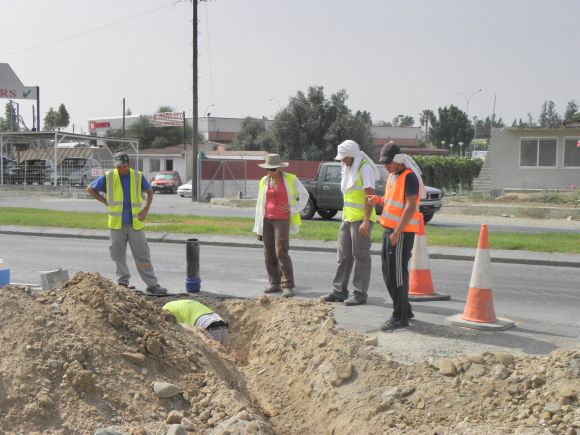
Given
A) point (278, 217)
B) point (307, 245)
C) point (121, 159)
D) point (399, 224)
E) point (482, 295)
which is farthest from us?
point (307, 245)

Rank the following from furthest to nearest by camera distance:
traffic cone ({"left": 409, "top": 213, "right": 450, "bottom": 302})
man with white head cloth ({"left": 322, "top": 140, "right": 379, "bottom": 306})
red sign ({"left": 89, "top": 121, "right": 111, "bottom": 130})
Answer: red sign ({"left": 89, "top": 121, "right": 111, "bottom": 130}) → traffic cone ({"left": 409, "top": 213, "right": 450, "bottom": 302}) → man with white head cloth ({"left": 322, "top": 140, "right": 379, "bottom": 306})

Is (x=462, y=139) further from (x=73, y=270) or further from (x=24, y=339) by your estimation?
(x=24, y=339)

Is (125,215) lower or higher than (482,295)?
higher

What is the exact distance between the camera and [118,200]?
877 centimetres

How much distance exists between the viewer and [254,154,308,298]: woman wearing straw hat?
895cm

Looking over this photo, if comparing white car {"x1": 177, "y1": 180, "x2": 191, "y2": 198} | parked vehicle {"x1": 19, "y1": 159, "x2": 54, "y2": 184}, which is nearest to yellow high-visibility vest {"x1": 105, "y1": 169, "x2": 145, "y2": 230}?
white car {"x1": 177, "y1": 180, "x2": 191, "y2": 198}

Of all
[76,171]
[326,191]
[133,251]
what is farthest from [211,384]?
[76,171]

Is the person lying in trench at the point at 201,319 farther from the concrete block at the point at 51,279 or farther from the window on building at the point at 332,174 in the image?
A: the window on building at the point at 332,174

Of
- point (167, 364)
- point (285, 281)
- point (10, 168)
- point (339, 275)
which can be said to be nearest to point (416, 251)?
point (339, 275)

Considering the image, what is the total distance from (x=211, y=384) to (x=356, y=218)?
3.70m

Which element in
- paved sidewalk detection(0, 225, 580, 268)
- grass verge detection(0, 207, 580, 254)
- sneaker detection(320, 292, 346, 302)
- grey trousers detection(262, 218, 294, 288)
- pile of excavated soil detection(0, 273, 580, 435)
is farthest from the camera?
grass verge detection(0, 207, 580, 254)

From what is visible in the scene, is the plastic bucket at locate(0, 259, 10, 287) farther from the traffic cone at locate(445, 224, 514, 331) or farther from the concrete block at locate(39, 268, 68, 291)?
the traffic cone at locate(445, 224, 514, 331)

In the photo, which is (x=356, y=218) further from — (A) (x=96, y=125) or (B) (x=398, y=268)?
(A) (x=96, y=125)

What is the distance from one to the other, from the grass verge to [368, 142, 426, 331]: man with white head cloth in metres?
7.44
